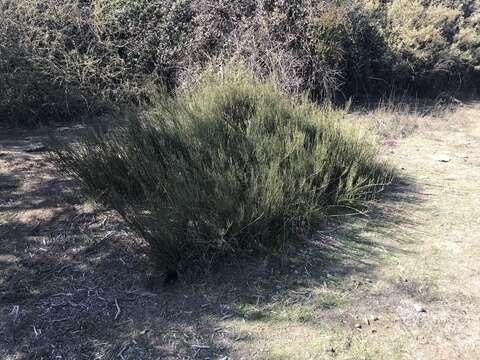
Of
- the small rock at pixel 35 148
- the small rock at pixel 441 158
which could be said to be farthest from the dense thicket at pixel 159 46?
the small rock at pixel 441 158

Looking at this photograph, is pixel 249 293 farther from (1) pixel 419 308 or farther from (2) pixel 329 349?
(1) pixel 419 308

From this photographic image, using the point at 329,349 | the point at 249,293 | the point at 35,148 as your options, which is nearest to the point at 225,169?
the point at 249,293

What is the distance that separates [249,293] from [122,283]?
0.98 m

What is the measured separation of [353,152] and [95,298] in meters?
2.91

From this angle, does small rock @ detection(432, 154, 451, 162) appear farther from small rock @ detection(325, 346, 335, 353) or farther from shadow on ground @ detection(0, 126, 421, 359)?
small rock @ detection(325, 346, 335, 353)

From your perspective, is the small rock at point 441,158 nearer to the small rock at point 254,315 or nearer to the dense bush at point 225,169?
the dense bush at point 225,169

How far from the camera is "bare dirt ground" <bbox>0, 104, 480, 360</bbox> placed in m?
3.07

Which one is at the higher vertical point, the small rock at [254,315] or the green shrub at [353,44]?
the green shrub at [353,44]

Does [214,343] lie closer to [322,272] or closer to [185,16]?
[322,272]

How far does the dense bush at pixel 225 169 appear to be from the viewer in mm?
3664

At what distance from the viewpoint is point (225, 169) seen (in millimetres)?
4074

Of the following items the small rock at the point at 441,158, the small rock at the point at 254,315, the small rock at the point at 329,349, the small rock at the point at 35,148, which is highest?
the small rock at the point at 35,148

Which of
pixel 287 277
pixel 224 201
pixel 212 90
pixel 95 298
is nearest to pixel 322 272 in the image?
pixel 287 277

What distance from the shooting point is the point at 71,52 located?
7.61m
